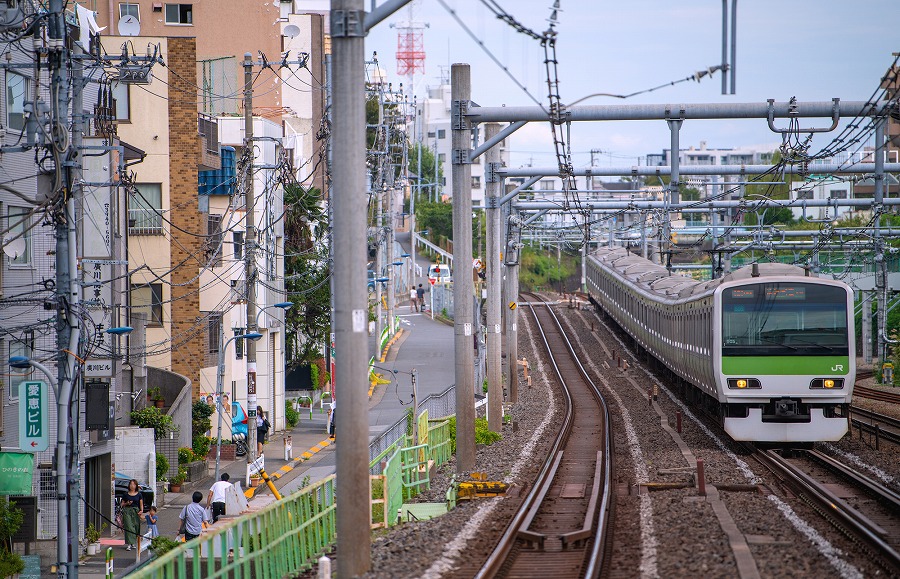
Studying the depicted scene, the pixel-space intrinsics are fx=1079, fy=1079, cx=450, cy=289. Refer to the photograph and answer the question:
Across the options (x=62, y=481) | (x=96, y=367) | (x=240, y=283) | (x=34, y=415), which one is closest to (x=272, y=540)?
(x=62, y=481)

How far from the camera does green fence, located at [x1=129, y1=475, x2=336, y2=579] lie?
29.1ft

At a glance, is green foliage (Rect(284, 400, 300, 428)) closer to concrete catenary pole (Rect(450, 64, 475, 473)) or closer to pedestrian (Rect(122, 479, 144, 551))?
pedestrian (Rect(122, 479, 144, 551))

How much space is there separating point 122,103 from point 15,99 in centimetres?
910

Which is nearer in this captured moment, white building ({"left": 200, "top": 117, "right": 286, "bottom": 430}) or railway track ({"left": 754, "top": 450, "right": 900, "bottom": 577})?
railway track ({"left": 754, "top": 450, "right": 900, "bottom": 577})

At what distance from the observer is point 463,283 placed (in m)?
18.1

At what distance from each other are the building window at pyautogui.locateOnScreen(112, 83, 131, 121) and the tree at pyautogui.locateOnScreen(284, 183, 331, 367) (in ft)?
33.2

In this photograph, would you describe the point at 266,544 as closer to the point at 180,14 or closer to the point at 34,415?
the point at 34,415

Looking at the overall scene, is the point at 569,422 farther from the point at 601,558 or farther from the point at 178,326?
the point at 601,558

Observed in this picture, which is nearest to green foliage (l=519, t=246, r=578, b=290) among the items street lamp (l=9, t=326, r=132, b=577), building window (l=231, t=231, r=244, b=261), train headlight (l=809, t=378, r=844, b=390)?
building window (l=231, t=231, r=244, b=261)

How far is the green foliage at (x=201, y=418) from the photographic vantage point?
84.1 feet

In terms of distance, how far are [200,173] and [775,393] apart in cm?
1717

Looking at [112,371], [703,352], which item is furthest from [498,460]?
[112,371]

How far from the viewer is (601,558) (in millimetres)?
10375

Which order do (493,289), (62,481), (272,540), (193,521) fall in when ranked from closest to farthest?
(272,540), (62,481), (193,521), (493,289)
